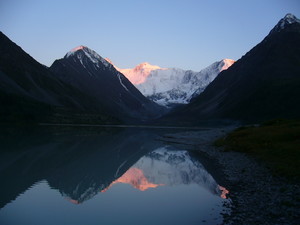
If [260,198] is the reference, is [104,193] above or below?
above

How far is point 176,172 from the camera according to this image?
45.8m

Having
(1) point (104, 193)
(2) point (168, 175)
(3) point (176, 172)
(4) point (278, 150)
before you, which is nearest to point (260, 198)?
(1) point (104, 193)

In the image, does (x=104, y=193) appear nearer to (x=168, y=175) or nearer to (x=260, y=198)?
(x=260, y=198)

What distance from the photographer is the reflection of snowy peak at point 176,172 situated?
37.4 meters

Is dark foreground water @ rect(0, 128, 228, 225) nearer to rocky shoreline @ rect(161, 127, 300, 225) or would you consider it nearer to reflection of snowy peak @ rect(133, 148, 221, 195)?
reflection of snowy peak @ rect(133, 148, 221, 195)

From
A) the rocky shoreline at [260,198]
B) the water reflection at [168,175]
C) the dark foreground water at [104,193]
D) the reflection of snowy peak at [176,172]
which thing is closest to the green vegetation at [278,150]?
the rocky shoreline at [260,198]

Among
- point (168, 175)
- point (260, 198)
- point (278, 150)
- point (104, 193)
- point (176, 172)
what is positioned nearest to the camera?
point (260, 198)

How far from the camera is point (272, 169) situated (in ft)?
112

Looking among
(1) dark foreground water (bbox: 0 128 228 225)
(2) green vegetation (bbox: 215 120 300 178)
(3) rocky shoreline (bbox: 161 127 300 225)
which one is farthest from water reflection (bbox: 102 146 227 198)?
(2) green vegetation (bbox: 215 120 300 178)

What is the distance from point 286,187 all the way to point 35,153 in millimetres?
45240

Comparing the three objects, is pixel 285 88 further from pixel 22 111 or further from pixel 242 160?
pixel 242 160

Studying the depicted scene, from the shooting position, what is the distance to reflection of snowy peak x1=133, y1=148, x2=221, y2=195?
37.4m

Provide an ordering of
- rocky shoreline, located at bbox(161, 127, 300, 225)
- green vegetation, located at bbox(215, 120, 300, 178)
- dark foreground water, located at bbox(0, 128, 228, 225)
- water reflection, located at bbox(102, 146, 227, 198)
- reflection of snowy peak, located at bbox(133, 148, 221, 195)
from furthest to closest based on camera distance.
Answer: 1. reflection of snowy peak, located at bbox(133, 148, 221, 195)
2. water reflection, located at bbox(102, 146, 227, 198)
3. green vegetation, located at bbox(215, 120, 300, 178)
4. dark foreground water, located at bbox(0, 128, 228, 225)
5. rocky shoreline, located at bbox(161, 127, 300, 225)

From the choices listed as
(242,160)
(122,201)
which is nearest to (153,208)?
(122,201)
